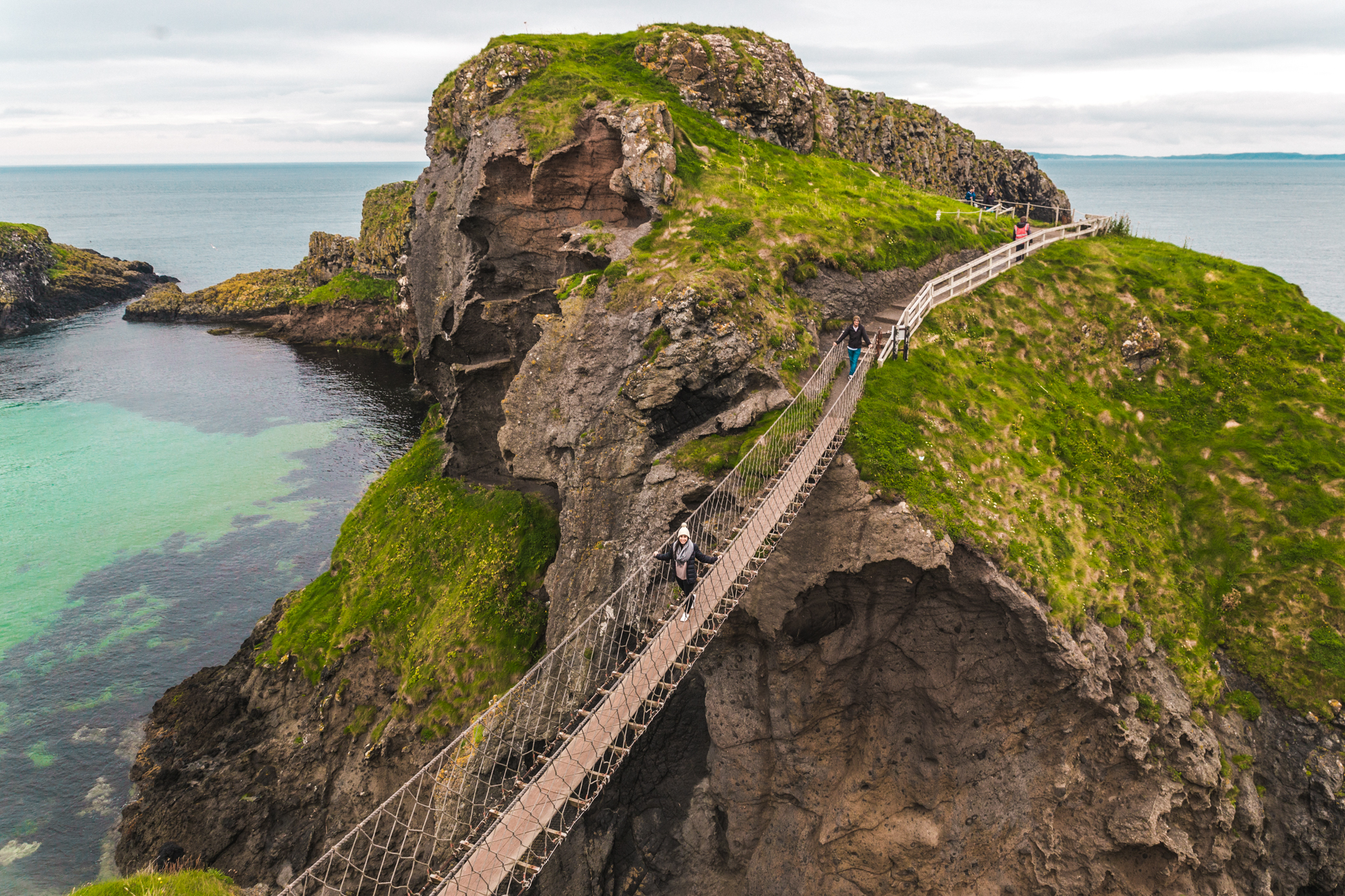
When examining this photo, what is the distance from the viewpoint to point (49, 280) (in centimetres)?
10000

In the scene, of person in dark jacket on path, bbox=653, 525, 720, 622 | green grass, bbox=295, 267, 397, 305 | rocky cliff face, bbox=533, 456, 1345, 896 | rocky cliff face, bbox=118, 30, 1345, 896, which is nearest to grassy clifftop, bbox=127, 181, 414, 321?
green grass, bbox=295, 267, 397, 305

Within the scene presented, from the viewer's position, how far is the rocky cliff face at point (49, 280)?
3585 inches

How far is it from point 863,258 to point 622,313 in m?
10.0

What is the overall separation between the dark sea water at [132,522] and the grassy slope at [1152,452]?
3035 cm

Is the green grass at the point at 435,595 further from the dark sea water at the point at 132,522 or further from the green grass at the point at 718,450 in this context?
the green grass at the point at 718,450

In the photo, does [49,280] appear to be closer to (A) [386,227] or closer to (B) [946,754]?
(A) [386,227]

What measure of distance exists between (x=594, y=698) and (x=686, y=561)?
3.41 meters

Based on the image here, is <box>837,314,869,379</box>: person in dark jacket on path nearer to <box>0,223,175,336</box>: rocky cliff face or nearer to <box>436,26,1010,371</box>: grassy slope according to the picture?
<box>436,26,1010,371</box>: grassy slope

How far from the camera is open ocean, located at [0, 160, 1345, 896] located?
28.2 metres

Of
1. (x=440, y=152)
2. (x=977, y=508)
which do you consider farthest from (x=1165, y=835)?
(x=440, y=152)

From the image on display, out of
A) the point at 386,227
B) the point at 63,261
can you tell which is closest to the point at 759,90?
the point at 386,227

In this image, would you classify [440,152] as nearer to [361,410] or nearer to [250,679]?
[250,679]

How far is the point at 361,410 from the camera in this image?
62.3 meters

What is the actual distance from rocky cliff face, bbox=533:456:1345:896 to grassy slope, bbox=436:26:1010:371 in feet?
24.6
